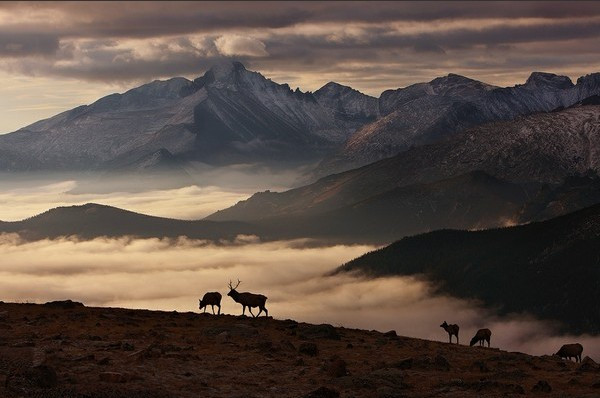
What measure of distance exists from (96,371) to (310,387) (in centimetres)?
1606

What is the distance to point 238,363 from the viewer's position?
3046 inches

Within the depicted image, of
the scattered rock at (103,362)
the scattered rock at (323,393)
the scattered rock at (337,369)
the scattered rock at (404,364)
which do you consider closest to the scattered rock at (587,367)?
the scattered rock at (404,364)

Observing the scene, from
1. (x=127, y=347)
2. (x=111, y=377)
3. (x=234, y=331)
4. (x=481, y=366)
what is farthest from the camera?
(x=234, y=331)

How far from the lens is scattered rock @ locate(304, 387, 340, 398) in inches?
2539

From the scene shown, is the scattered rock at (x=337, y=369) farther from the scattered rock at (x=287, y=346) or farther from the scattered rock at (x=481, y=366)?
the scattered rock at (x=481, y=366)

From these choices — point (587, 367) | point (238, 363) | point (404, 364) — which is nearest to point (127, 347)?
point (238, 363)

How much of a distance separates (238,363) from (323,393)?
1425cm

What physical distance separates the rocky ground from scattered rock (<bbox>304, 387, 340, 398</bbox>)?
7 centimetres

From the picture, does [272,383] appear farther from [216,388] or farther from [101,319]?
[101,319]

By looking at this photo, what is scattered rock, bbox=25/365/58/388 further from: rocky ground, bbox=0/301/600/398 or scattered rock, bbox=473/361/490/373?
scattered rock, bbox=473/361/490/373

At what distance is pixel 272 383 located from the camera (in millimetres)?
70438

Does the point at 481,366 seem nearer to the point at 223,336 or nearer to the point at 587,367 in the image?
the point at 587,367

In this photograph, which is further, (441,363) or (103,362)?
(441,363)

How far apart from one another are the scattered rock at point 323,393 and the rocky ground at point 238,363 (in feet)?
0.23
